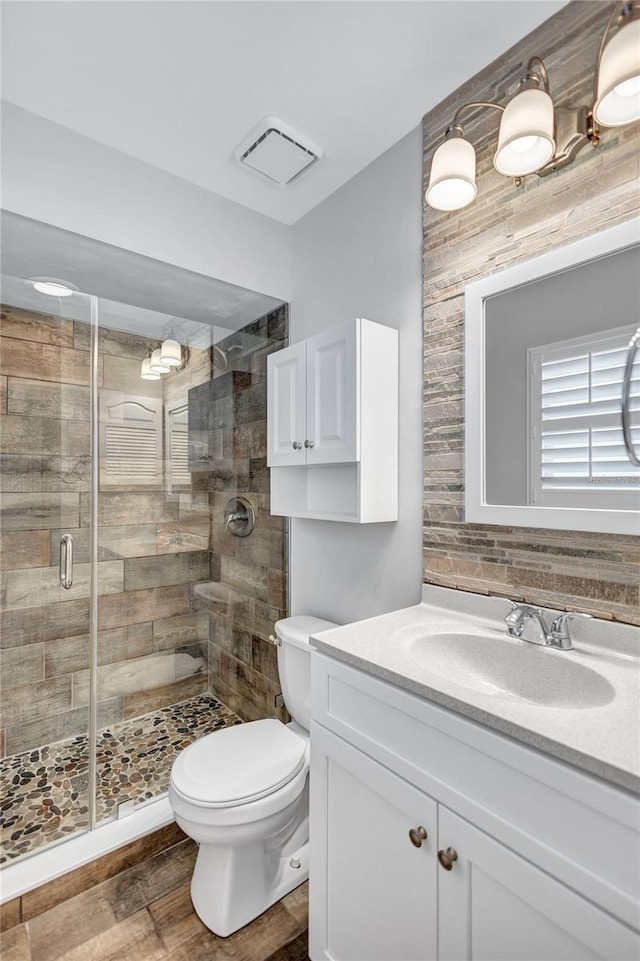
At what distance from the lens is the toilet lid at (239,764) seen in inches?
51.7

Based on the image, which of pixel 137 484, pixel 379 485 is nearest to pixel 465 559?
pixel 379 485

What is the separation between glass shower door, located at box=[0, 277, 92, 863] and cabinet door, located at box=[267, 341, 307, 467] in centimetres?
68

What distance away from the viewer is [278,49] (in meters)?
1.32

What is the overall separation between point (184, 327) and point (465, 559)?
1501mm

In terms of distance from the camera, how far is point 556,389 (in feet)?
3.98

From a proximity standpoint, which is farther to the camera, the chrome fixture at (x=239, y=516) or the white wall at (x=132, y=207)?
the chrome fixture at (x=239, y=516)

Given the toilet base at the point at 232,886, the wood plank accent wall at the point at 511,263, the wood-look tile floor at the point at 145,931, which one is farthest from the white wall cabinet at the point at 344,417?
the wood-look tile floor at the point at 145,931

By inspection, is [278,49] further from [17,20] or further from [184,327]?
[184,327]

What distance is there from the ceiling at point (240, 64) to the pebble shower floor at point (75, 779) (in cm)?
214

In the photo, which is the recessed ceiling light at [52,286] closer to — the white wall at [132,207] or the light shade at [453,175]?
the white wall at [132,207]

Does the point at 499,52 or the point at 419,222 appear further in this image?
the point at 419,222

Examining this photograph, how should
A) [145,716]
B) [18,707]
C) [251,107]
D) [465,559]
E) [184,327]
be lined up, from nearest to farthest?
[465,559] < [251,107] < [18,707] < [145,716] < [184,327]

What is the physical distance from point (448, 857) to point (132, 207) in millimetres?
2105

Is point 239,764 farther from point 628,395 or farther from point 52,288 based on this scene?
point 52,288
